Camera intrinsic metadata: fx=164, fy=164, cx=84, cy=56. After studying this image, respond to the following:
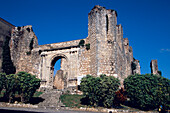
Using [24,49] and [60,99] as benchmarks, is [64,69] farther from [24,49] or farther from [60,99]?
[60,99]

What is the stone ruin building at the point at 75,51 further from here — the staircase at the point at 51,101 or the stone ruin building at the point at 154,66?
the stone ruin building at the point at 154,66

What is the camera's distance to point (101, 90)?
1639 cm

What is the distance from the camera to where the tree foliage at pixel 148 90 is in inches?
687

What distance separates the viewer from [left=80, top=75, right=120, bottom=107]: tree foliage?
16266 millimetres

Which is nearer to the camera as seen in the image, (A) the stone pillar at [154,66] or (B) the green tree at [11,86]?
(B) the green tree at [11,86]

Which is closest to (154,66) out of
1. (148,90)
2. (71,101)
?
(148,90)

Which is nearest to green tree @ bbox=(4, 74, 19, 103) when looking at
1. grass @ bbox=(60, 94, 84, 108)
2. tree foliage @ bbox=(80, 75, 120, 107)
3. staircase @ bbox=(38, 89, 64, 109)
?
staircase @ bbox=(38, 89, 64, 109)

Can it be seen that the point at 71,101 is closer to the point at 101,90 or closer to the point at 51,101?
the point at 51,101

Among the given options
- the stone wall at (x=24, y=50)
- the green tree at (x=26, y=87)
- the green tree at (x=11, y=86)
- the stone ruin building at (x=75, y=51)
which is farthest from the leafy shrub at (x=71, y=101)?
the stone wall at (x=24, y=50)

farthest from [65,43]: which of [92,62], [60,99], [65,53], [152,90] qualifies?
[152,90]

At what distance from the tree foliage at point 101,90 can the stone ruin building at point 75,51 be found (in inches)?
173

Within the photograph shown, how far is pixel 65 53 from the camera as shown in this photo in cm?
2544

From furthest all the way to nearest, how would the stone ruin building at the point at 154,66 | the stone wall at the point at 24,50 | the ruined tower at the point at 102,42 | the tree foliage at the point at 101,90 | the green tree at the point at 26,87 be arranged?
the stone ruin building at the point at 154,66 → the stone wall at the point at 24,50 → the ruined tower at the point at 102,42 → the green tree at the point at 26,87 → the tree foliage at the point at 101,90

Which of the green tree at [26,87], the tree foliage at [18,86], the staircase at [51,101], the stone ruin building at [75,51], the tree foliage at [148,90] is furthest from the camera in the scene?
the stone ruin building at [75,51]
